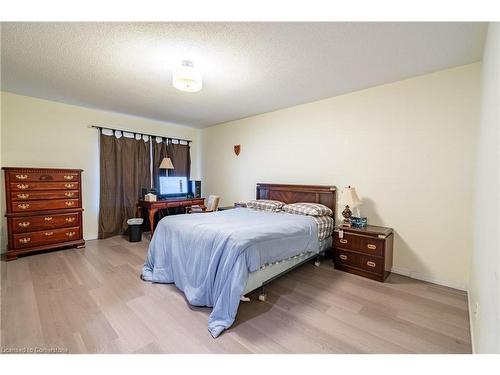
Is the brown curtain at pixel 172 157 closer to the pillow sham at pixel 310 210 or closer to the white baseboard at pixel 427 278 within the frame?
the pillow sham at pixel 310 210

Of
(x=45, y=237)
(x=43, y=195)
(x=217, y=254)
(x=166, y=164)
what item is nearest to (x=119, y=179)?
(x=166, y=164)

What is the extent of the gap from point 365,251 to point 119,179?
4455 mm

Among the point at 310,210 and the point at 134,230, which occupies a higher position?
the point at 310,210

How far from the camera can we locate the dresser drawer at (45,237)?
3025 millimetres

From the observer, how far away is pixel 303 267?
293cm

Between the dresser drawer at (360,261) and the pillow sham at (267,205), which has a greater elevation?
the pillow sham at (267,205)

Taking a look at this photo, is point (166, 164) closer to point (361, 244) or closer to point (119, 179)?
point (119, 179)

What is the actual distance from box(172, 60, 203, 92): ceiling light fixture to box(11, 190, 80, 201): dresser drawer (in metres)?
2.76

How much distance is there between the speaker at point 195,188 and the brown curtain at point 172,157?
1.23 ft

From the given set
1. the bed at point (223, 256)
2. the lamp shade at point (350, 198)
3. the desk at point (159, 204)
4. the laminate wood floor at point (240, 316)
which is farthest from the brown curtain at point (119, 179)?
the lamp shade at point (350, 198)

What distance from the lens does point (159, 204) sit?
407 cm

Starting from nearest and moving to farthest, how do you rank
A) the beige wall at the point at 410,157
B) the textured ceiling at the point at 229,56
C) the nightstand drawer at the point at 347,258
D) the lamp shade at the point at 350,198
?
the textured ceiling at the point at 229,56, the beige wall at the point at 410,157, the nightstand drawer at the point at 347,258, the lamp shade at the point at 350,198
